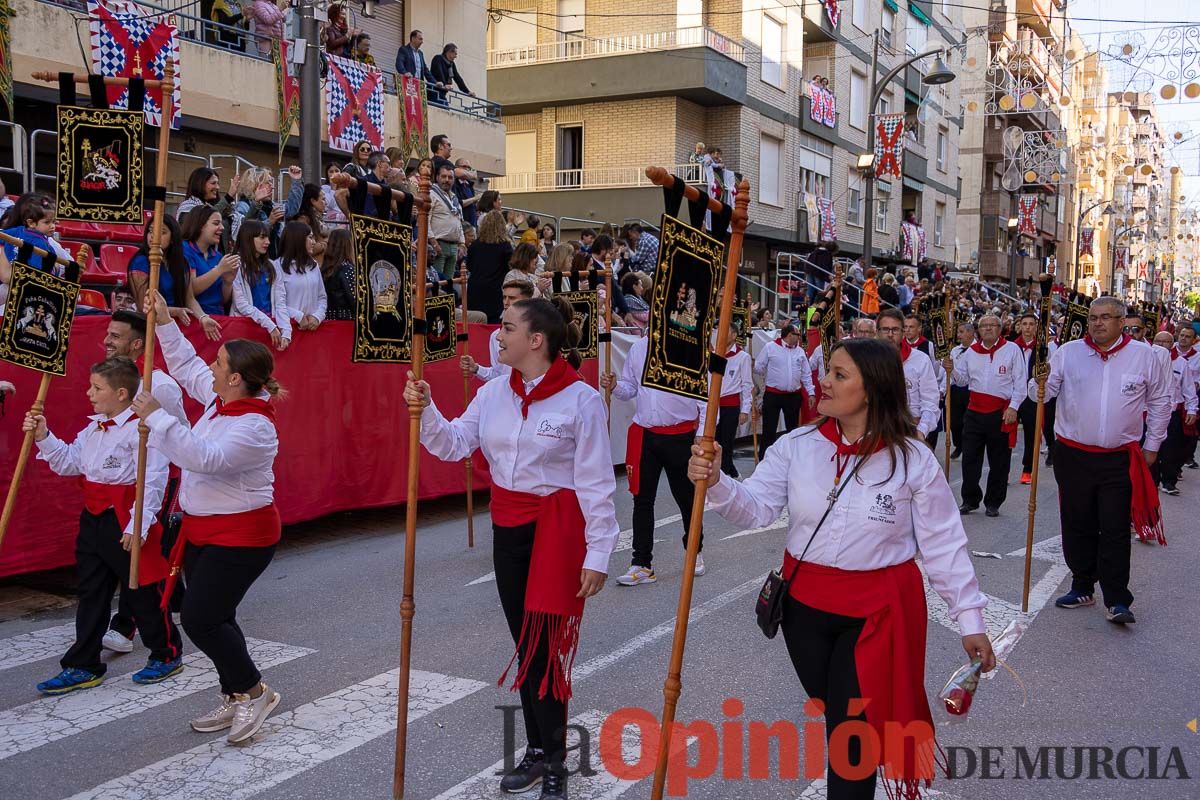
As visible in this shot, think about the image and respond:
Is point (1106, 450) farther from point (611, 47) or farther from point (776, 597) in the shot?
point (611, 47)

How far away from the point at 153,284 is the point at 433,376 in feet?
16.7

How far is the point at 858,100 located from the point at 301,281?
28171mm

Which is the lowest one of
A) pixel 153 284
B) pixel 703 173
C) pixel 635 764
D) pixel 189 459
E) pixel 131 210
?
pixel 635 764

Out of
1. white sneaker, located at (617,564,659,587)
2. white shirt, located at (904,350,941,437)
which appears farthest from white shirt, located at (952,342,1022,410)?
white sneaker, located at (617,564,659,587)

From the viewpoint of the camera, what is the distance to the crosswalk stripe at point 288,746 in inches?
164

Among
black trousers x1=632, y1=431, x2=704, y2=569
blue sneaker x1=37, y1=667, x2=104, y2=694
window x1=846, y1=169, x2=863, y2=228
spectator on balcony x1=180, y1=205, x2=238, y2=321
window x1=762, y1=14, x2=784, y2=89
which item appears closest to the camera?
blue sneaker x1=37, y1=667, x2=104, y2=694

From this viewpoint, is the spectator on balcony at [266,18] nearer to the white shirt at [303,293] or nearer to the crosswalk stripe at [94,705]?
the white shirt at [303,293]

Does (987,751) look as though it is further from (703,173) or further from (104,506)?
(703,173)

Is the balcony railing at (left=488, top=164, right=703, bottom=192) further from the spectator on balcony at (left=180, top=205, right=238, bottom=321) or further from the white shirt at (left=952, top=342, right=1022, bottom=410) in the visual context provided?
the spectator on balcony at (left=180, top=205, right=238, bottom=321)

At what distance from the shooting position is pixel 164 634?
5426 millimetres

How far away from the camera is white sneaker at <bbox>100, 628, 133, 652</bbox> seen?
5832 millimetres

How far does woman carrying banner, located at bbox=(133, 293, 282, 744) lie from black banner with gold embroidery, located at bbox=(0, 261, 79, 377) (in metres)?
1.47

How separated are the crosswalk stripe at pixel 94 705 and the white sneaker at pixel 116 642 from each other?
0.38 meters

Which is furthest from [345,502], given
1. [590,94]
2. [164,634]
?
[590,94]
